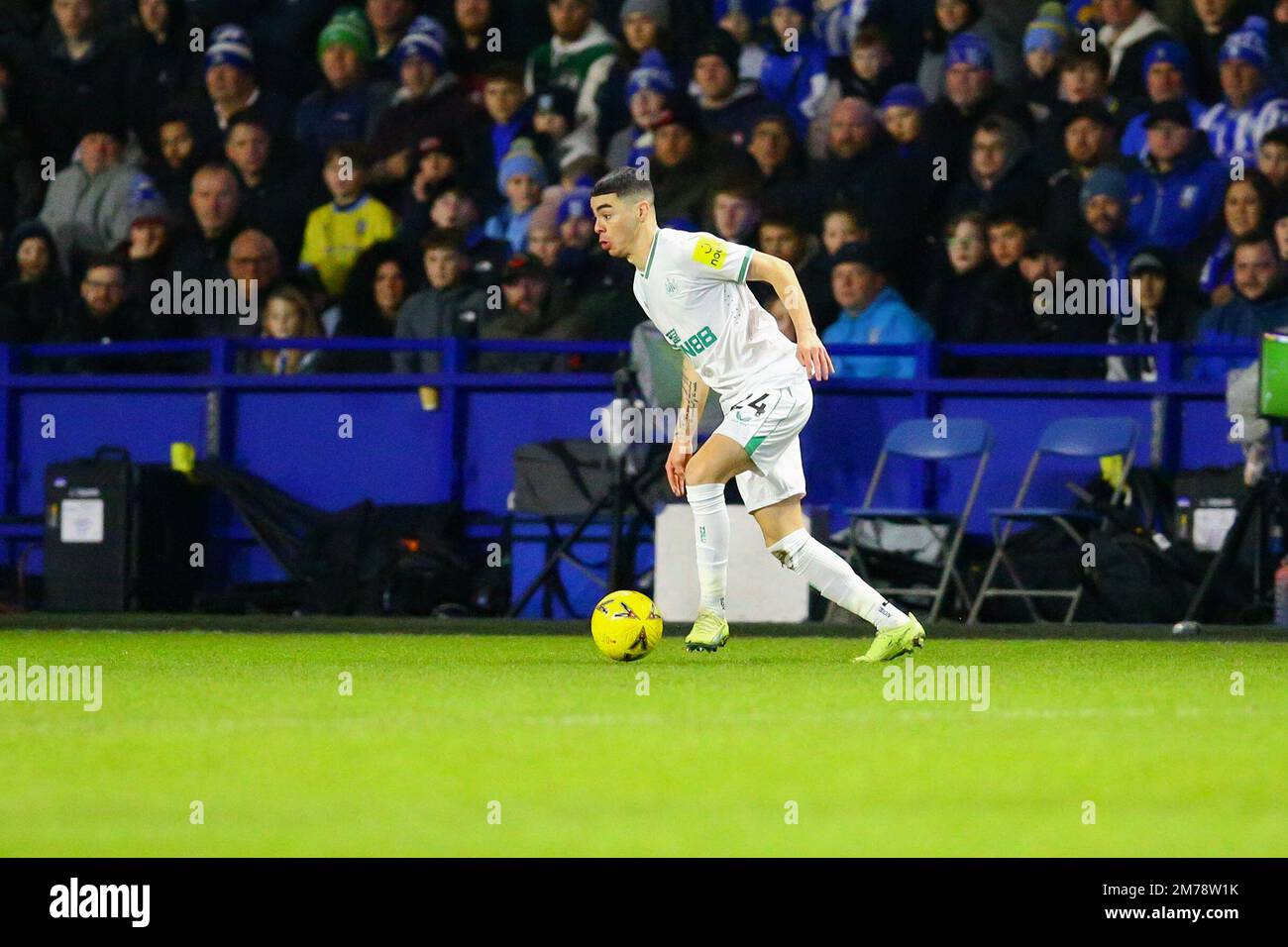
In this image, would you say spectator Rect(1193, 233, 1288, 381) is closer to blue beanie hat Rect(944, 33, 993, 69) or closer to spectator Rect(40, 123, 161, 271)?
blue beanie hat Rect(944, 33, 993, 69)

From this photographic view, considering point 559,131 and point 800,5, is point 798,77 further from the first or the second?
point 559,131

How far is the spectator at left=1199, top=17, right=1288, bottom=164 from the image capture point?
14477mm

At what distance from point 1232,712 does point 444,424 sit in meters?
8.65

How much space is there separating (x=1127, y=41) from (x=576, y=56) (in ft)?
13.2

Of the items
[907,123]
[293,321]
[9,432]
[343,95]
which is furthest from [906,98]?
[9,432]

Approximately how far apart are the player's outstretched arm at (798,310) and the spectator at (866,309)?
4.41m

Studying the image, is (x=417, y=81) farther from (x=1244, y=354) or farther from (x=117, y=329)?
(x=1244, y=354)

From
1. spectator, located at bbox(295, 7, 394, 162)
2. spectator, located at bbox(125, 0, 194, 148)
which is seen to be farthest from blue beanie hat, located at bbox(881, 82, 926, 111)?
spectator, located at bbox(125, 0, 194, 148)

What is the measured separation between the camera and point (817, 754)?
268 inches

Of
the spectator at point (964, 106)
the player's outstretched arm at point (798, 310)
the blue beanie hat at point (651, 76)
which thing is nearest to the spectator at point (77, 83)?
the blue beanie hat at point (651, 76)

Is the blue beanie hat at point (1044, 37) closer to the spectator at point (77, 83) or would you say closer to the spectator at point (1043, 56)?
the spectator at point (1043, 56)

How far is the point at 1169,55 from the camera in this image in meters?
14.8

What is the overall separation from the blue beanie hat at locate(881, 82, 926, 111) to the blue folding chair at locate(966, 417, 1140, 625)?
7.31 ft
